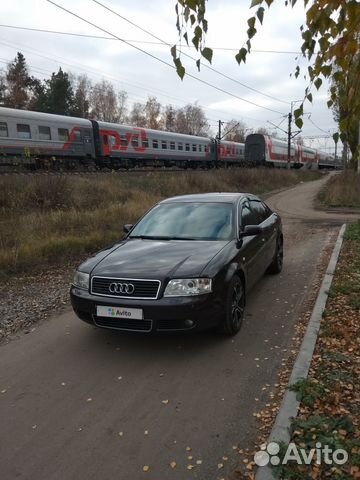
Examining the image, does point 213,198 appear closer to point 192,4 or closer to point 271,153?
point 192,4

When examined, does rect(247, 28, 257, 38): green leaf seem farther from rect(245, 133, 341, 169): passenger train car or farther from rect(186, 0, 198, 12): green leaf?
rect(245, 133, 341, 169): passenger train car

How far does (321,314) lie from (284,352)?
1.06 meters

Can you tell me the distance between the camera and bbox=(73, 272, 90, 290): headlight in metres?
4.39

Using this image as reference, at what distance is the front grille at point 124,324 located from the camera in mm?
4025

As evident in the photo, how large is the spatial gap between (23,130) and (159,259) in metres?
18.1

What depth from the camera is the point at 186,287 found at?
13.3ft

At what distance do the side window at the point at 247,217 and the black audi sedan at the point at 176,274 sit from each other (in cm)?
2

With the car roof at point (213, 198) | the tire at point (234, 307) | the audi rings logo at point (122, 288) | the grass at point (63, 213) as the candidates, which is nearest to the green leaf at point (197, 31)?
the audi rings logo at point (122, 288)

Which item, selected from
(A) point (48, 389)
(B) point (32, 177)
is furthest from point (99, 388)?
(B) point (32, 177)

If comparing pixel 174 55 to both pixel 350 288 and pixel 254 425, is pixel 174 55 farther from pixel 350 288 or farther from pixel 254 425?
pixel 350 288

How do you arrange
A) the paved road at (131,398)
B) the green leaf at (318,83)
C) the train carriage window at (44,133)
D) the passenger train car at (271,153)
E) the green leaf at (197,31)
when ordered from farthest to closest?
the passenger train car at (271,153) < the train carriage window at (44,133) < the paved road at (131,398) < the green leaf at (318,83) < the green leaf at (197,31)

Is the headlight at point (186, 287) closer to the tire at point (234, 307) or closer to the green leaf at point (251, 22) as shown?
the tire at point (234, 307)

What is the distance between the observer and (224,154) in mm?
41562

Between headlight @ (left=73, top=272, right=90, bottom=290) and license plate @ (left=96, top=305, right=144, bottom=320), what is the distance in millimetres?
331
